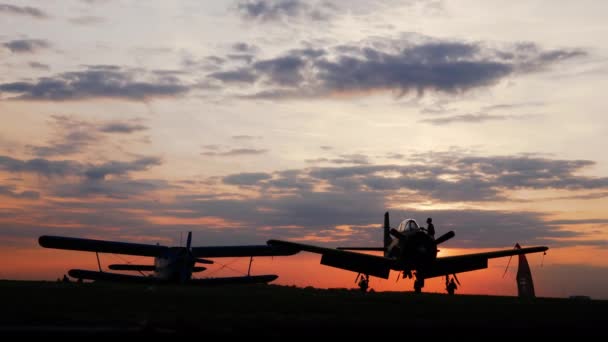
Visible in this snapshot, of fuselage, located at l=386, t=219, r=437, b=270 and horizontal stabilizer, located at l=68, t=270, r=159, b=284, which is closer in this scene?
fuselage, located at l=386, t=219, r=437, b=270

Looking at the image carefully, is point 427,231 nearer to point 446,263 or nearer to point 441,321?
point 446,263

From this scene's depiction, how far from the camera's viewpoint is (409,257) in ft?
135

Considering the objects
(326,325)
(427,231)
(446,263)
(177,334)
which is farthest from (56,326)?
(446,263)

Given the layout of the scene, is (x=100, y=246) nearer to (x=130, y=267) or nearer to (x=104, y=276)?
(x=130, y=267)

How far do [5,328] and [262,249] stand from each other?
4365 centimetres

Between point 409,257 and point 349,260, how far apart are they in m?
5.18

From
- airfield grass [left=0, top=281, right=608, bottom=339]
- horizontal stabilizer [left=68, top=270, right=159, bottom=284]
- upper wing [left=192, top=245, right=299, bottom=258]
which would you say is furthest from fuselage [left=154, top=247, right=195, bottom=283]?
airfield grass [left=0, top=281, right=608, bottom=339]

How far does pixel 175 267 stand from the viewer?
47.5 meters

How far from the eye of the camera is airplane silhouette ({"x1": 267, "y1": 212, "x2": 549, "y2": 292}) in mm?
40875

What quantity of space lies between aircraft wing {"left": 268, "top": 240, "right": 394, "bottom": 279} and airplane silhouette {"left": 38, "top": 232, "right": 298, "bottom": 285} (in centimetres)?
136

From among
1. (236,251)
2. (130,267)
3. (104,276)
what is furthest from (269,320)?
(236,251)

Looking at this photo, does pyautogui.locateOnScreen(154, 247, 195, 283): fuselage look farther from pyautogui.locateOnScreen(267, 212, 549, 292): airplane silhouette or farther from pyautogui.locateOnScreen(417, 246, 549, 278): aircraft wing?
pyautogui.locateOnScreen(417, 246, 549, 278): aircraft wing

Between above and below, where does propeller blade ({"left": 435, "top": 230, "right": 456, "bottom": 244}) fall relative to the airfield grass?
above

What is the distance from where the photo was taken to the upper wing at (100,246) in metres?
51.4
